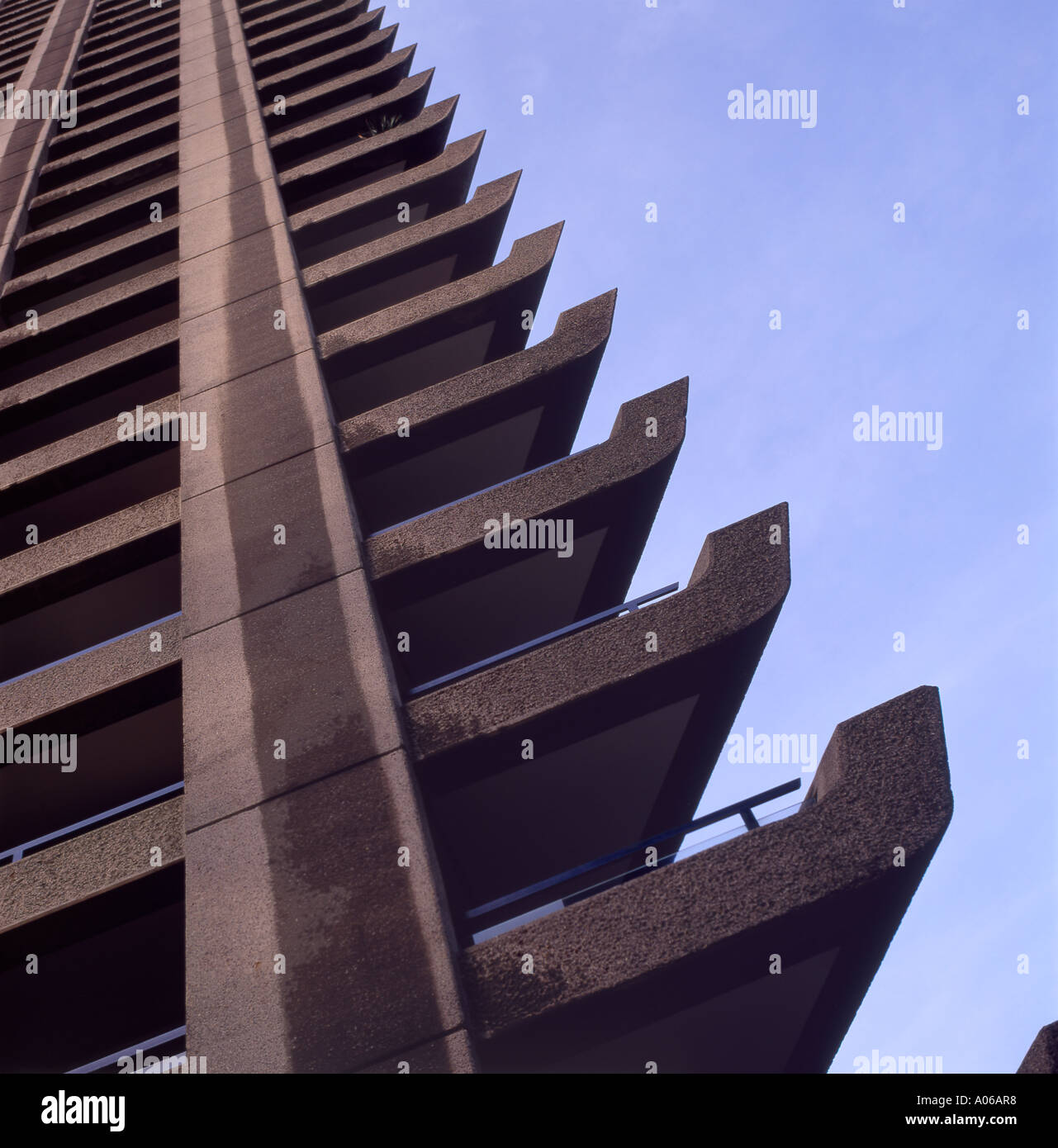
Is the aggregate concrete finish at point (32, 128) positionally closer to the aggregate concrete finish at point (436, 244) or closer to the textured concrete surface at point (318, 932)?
the aggregate concrete finish at point (436, 244)

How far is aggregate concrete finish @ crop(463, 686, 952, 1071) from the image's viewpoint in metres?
5.53

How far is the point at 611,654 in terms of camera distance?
7.03 m

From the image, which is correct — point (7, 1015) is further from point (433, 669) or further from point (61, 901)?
point (433, 669)

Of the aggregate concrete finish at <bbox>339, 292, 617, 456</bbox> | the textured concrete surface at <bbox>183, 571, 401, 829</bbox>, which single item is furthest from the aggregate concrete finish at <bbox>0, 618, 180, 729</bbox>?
the aggregate concrete finish at <bbox>339, 292, 617, 456</bbox>

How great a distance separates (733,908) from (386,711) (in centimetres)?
256

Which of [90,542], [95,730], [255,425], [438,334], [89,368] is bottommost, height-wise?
[95,730]

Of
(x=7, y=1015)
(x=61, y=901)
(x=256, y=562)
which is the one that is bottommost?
(x=7, y=1015)

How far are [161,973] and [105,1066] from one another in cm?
132

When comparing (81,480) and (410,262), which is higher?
(410,262)

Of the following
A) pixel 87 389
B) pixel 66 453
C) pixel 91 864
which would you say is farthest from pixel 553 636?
pixel 87 389

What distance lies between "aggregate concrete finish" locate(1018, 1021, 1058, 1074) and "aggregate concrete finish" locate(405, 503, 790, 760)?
Result: 9.60ft

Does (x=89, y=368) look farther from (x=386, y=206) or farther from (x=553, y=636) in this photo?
(x=553, y=636)

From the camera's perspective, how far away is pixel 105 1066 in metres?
6.48

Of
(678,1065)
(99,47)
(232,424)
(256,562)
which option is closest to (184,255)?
(232,424)
